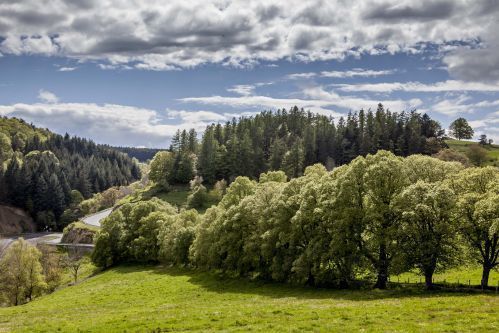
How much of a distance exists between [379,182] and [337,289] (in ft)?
43.7

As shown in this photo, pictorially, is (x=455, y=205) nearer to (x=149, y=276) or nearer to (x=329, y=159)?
(x=149, y=276)

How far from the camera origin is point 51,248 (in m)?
125

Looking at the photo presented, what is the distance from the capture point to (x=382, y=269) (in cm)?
4978

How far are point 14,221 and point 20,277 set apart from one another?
120m

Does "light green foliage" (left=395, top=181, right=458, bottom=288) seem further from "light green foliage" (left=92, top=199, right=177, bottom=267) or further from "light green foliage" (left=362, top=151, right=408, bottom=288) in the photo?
"light green foliage" (left=92, top=199, right=177, bottom=267)

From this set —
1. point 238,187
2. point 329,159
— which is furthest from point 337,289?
point 329,159

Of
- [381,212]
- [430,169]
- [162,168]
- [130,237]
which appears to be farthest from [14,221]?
[381,212]

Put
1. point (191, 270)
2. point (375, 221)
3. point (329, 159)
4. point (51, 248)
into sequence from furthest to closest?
point (329, 159) → point (51, 248) → point (191, 270) → point (375, 221)

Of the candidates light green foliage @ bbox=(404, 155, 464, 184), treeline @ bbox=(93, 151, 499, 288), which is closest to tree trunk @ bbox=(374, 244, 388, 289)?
treeline @ bbox=(93, 151, 499, 288)

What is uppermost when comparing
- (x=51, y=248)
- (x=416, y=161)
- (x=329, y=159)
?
(x=329, y=159)

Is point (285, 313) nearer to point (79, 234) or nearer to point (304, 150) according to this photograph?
point (79, 234)

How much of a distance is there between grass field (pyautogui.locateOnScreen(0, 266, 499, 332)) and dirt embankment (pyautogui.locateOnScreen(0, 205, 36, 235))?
145594 mm

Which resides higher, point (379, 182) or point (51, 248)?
point (379, 182)

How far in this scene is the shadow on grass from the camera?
139ft
